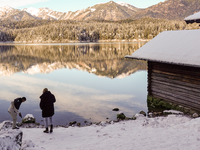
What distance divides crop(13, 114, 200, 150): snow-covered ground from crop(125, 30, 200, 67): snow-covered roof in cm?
433

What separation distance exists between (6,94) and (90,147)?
1475 centimetres

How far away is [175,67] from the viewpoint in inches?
532

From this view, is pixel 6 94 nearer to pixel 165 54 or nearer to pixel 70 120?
pixel 70 120

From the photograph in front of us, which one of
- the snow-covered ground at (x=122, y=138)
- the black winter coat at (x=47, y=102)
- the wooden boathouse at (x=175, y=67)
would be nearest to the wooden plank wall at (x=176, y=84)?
the wooden boathouse at (x=175, y=67)

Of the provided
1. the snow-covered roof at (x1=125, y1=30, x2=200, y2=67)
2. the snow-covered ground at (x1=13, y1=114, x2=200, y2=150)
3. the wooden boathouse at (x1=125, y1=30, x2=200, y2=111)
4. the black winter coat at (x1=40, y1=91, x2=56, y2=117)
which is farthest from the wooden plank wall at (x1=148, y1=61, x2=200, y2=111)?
the black winter coat at (x1=40, y1=91, x2=56, y2=117)

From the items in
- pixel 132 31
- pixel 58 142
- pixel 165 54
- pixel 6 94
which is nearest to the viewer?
pixel 58 142

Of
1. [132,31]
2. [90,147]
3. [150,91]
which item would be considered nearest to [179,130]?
[90,147]

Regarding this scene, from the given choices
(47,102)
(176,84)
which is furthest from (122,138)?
(176,84)

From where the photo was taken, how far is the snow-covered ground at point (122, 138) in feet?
23.5

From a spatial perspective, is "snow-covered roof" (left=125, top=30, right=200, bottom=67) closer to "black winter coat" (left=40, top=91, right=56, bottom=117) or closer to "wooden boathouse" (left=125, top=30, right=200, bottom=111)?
"wooden boathouse" (left=125, top=30, right=200, bottom=111)

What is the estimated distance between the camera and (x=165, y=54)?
13828 mm

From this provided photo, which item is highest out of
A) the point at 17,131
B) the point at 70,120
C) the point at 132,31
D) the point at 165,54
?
the point at 132,31

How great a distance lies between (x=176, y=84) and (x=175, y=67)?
1076 mm

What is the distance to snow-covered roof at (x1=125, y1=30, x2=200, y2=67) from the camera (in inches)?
484
